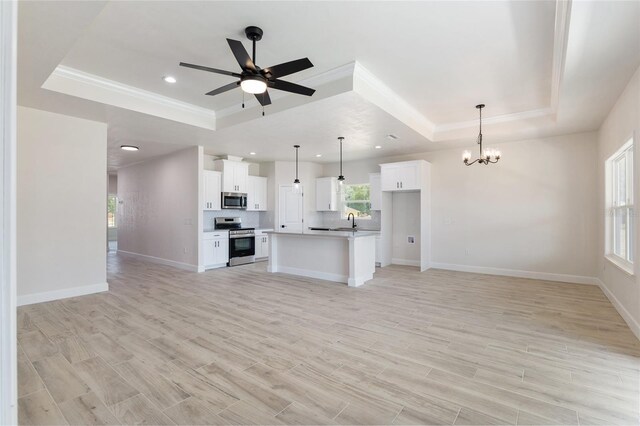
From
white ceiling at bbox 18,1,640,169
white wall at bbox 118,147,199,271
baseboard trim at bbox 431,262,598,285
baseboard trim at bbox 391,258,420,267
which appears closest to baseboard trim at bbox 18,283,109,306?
white wall at bbox 118,147,199,271

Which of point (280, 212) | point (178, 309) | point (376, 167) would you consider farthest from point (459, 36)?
point (280, 212)

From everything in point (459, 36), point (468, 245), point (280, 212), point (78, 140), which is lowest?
point (468, 245)

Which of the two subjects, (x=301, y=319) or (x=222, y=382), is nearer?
(x=222, y=382)

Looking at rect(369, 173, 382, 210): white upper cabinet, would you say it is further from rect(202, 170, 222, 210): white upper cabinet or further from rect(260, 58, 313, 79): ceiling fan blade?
rect(260, 58, 313, 79): ceiling fan blade

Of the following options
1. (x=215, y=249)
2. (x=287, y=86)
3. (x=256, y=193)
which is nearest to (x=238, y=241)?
(x=215, y=249)

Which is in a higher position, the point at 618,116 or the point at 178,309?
the point at 618,116

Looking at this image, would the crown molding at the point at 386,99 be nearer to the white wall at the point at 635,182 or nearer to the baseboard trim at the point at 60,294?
the white wall at the point at 635,182

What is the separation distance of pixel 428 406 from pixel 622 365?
190 centimetres

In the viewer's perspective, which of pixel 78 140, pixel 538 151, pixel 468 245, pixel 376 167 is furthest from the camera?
pixel 376 167

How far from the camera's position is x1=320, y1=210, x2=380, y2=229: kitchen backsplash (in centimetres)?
811

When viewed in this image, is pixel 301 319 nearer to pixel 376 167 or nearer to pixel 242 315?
pixel 242 315

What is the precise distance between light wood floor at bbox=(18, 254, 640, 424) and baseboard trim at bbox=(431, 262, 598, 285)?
933 millimetres

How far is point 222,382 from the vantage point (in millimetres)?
2359

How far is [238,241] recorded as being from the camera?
296 inches
